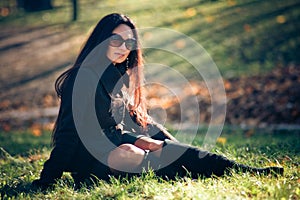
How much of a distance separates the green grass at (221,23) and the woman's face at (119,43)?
612cm

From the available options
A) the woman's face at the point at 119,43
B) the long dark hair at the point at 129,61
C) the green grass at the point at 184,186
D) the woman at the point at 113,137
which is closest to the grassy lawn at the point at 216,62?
the green grass at the point at 184,186

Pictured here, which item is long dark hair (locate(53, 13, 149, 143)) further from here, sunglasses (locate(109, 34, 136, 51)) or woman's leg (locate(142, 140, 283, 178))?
Answer: woman's leg (locate(142, 140, 283, 178))

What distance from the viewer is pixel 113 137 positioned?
3.86 m

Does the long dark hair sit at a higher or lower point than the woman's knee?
higher

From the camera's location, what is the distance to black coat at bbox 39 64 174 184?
362 centimetres

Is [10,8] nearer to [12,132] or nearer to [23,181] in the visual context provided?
[12,132]

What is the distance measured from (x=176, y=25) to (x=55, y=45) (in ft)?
10.5

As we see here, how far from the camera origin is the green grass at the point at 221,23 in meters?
10.4

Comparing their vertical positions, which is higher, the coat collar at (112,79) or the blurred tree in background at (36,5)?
the blurred tree in background at (36,5)

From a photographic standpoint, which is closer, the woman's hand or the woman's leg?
the woman's leg

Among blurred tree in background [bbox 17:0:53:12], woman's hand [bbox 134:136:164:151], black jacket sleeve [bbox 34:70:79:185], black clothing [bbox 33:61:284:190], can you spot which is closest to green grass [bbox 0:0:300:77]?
blurred tree in background [bbox 17:0:53:12]

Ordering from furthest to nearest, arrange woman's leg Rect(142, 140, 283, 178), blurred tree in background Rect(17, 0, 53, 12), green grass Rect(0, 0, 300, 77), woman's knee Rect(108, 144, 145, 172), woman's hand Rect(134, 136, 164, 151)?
blurred tree in background Rect(17, 0, 53, 12) < green grass Rect(0, 0, 300, 77) < woman's hand Rect(134, 136, 164, 151) < woman's knee Rect(108, 144, 145, 172) < woman's leg Rect(142, 140, 283, 178)

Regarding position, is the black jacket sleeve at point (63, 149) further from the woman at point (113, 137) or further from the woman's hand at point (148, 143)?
the woman's hand at point (148, 143)

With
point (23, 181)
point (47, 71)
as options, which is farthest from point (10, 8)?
point (23, 181)
